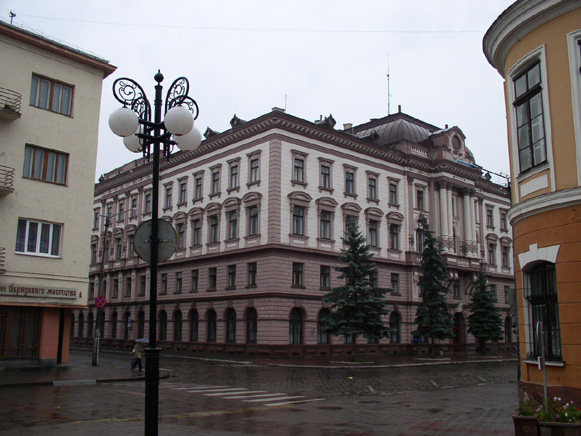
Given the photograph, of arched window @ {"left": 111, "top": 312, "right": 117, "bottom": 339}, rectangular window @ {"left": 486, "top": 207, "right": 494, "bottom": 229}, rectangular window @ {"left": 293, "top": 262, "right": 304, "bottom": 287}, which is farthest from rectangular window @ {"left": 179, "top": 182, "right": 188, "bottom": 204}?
rectangular window @ {"left": 486, "top": 207, "right": 494, "bottom": 229}

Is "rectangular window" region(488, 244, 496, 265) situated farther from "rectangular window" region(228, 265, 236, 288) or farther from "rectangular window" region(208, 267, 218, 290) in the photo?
"rectangular window" region(208, 267, 218, 290)

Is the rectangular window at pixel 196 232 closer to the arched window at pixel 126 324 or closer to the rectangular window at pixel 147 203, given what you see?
the rectangular window at pixel 147 203

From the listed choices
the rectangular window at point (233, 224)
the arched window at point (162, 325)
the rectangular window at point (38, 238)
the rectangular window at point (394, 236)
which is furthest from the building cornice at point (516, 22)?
the arched window at point (162, 325)

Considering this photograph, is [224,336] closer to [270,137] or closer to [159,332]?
[159,332]

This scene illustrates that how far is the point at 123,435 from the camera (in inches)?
427

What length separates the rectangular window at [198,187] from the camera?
48188 mm

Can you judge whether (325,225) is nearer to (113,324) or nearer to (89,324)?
(113,324)

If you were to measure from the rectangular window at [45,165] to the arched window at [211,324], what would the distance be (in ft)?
65.9

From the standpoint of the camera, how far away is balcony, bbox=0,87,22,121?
24.9 metres

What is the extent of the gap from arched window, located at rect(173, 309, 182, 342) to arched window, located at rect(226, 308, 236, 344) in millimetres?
6910

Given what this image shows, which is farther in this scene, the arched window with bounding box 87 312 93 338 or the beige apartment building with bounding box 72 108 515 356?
the arched window with bounding box 87 312 93 338

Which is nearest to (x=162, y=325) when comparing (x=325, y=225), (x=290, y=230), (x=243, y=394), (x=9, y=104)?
(x=290, y=230)

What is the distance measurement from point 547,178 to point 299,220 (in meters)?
31.0

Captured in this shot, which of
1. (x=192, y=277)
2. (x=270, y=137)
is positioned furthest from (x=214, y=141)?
(x=192, y=277)
